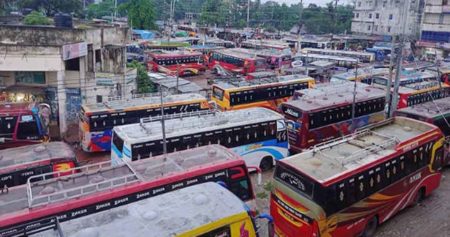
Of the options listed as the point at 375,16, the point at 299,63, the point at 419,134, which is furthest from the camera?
the point at 375,16

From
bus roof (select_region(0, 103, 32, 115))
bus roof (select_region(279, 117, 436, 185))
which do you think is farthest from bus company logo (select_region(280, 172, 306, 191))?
bus roof (select_region(0, 103, 32, 115))

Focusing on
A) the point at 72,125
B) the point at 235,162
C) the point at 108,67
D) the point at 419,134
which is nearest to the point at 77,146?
the point at 72,125

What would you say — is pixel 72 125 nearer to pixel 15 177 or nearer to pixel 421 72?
pixel 15 177

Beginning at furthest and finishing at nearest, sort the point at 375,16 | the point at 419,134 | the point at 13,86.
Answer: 1. the point at 375,16
2. the point at 13,86
3. the point at 419,134

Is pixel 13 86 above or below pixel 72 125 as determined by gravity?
above

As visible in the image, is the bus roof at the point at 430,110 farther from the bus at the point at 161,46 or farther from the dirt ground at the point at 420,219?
the bus at the point at 161,46

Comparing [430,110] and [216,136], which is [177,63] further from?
[430,110]

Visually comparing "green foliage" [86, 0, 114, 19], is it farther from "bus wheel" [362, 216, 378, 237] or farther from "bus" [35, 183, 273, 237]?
"bus" [35, 183, 273, 237]
